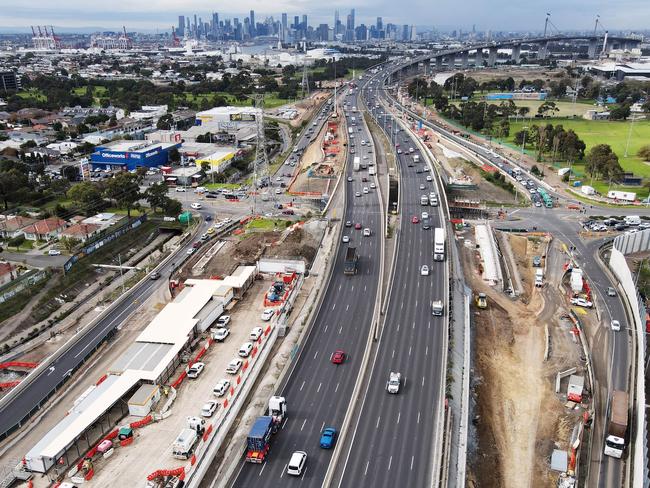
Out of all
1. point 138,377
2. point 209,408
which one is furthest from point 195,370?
point 209,408

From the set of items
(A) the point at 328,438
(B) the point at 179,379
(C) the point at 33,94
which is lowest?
(B) the point at 179,379

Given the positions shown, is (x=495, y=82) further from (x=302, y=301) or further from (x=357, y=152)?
(x=302, y=301)

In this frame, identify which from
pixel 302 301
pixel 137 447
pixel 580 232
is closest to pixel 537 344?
pixel 302 301

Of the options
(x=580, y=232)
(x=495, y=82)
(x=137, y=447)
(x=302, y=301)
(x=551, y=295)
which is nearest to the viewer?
(x=137, y=447)

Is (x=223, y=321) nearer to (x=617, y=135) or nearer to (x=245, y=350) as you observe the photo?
(x=245, y=350)

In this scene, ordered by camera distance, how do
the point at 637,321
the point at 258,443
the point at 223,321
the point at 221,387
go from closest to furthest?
1. the point at 258,443
2. the point at 221,387
3. the point at 637,321
4. the point at 223,321

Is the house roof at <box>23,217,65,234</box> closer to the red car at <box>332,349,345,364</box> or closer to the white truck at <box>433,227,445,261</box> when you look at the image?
the red car at <box>332,349,345,364</box>

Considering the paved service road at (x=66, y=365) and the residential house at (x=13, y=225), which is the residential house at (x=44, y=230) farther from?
the paved service road at (x=66, y=365)
